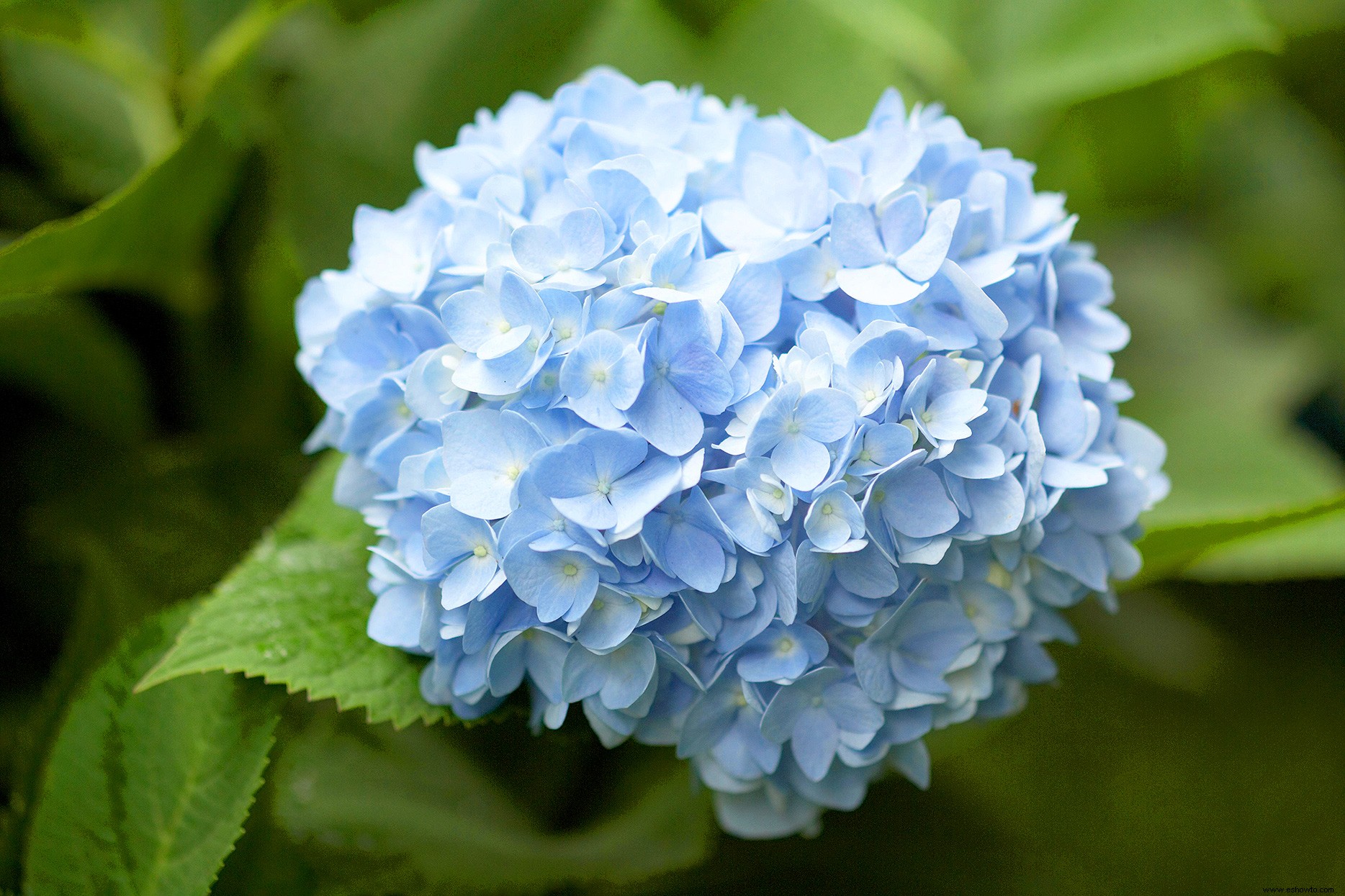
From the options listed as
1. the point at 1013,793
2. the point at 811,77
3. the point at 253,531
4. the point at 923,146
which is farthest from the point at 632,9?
the point at 1013,793

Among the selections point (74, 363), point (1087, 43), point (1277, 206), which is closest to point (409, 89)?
point (74, 363)

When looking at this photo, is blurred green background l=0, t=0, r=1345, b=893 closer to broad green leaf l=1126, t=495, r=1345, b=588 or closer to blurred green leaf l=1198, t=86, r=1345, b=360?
broad green leaf l=1126, t=495, r=1345, b=588

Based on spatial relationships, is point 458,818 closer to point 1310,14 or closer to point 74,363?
point 74,363

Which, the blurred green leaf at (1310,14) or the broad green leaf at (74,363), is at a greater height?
the blurred green leaf at (1310,14)

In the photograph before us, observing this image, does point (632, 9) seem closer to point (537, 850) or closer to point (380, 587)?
point (380, 587)

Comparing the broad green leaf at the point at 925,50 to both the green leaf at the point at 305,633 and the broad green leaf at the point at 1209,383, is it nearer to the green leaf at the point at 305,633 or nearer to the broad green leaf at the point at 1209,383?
the broad green leaf at the point at 1209,383

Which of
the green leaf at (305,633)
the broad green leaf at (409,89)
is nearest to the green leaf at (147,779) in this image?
the green leaf at (305,633)
